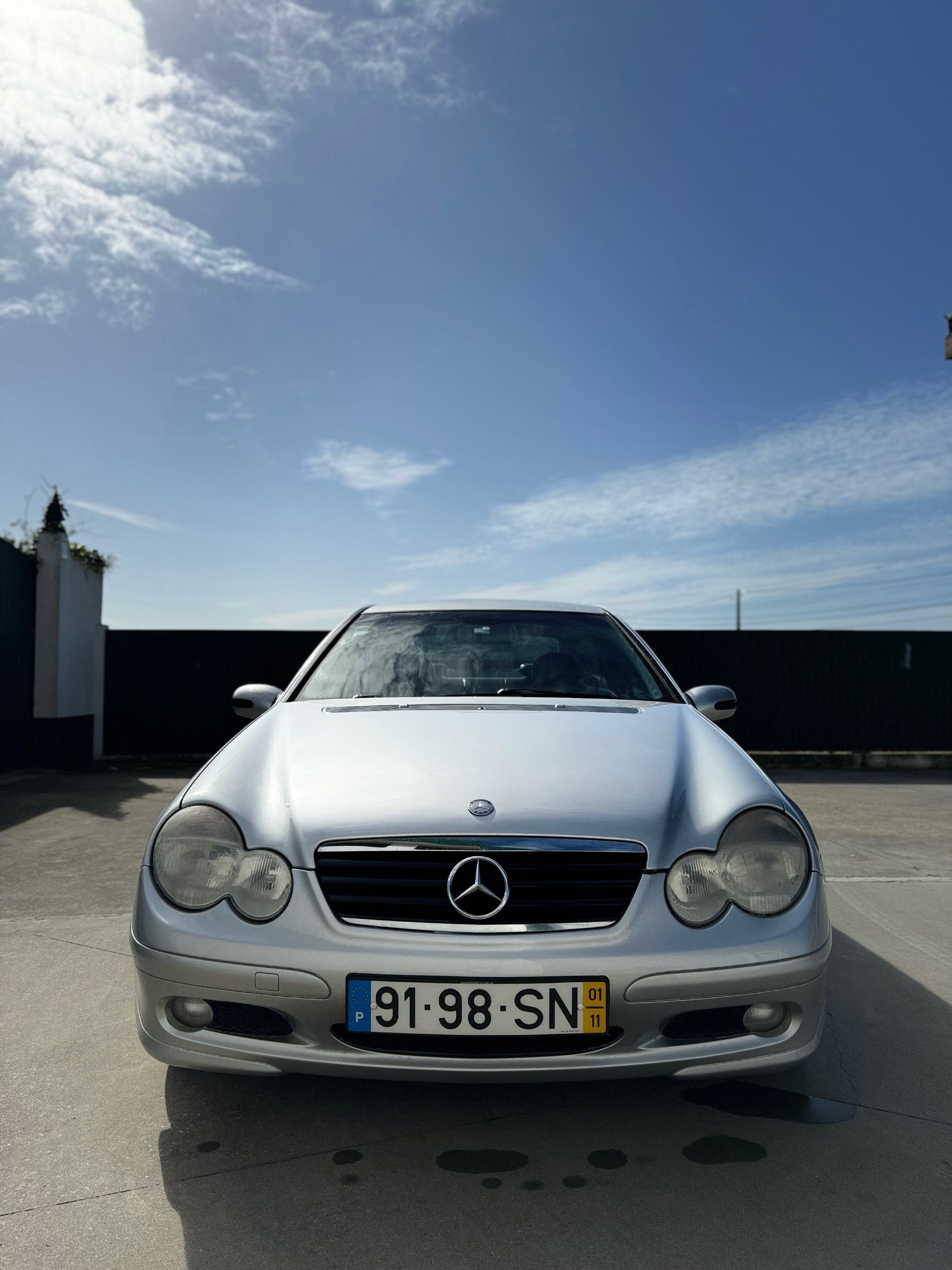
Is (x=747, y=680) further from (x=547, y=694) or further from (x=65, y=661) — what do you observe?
(x=547, y=694)

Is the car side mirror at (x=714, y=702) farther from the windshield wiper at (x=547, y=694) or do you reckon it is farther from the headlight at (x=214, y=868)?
the headlight at (x=214, y=868)

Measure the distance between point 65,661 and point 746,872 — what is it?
11015 millimetres

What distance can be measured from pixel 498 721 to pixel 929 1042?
1.59 m

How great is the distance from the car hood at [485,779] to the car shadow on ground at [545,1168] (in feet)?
2.09

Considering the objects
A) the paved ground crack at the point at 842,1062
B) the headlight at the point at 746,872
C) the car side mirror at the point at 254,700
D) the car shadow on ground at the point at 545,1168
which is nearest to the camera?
the car shadow on ground at the point at 545,1168

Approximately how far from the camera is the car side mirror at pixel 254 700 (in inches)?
139

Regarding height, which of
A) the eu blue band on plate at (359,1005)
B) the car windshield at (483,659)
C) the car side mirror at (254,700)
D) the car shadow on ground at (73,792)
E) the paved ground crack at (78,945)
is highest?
Answer: the car windshield at (483,659)

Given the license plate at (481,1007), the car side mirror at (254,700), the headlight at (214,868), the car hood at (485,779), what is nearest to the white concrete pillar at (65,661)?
the car side mirror at (254,700)

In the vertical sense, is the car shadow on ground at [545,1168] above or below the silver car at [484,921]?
below

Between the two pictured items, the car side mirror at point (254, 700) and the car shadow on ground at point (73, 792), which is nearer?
the car side mirror at point (254, 700)

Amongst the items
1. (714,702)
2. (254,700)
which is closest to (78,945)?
(254,700)

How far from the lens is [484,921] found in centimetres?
197

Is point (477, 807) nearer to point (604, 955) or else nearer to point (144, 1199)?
point (604, 955)

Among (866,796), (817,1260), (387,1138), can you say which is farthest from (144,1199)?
(866,796)
